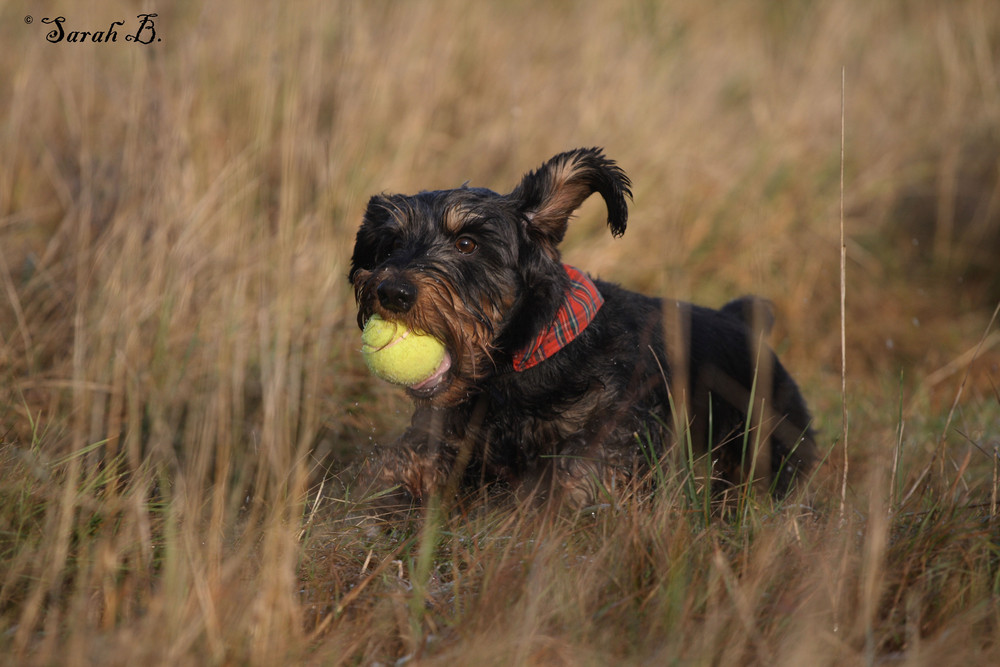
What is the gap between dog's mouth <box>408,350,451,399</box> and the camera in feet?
11.3

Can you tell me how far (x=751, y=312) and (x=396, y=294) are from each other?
2.33 m

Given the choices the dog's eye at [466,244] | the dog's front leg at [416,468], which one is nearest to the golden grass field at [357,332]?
the dog's front leg at [416,468]

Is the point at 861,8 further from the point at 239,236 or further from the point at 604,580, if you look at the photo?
the point at 604,580

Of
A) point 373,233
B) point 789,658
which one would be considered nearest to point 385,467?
point 373,233

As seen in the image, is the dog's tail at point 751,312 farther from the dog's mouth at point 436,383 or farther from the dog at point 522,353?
the dog's mouth at point 436,383

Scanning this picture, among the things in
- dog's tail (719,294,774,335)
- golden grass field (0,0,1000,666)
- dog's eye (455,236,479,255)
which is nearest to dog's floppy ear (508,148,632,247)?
dog's eye (455,236,479,255)

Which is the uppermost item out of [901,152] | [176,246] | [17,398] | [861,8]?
[861,8]

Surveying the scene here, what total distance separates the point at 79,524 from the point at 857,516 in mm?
2417

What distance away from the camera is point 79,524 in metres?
2.67

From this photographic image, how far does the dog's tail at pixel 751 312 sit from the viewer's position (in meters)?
4.72

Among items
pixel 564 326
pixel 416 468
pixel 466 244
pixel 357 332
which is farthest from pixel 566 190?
pixel 357 332

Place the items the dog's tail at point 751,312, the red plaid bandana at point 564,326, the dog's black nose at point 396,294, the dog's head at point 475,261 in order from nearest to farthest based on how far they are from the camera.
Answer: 1. the dog's black nose at point 396,294
2. the dog's head at point 475,261
3. the red plaid bandana at point 564,326
4. the dog's tail at point 751,312

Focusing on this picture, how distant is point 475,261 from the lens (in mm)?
3656

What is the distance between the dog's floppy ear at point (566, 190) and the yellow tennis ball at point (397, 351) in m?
0.78
